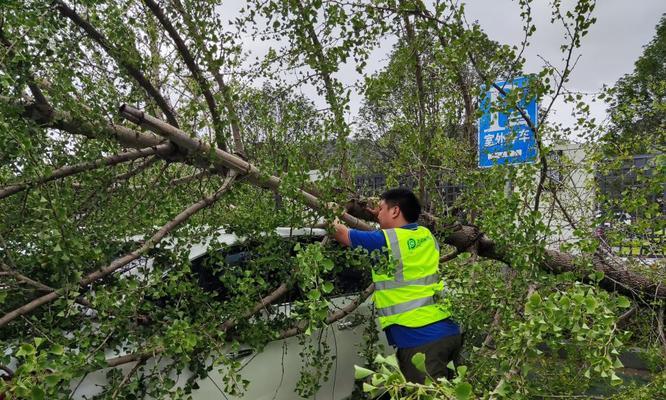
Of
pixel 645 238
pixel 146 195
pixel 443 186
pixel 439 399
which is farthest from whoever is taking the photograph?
pixel 443 186

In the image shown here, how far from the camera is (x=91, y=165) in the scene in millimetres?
2221

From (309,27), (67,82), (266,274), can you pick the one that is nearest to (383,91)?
(309,27)

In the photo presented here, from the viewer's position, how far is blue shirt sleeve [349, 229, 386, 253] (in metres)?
2.50

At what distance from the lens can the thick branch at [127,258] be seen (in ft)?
6.03

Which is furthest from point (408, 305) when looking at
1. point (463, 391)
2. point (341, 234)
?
point (463, 391)

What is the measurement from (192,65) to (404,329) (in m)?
1.86

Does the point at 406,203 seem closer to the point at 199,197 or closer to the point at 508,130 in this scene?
the point at 508,130

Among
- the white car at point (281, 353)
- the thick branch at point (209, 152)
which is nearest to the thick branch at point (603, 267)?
the white car at point (281, 353)

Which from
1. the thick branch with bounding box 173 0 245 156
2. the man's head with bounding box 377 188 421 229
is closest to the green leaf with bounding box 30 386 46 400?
the thick branch with bounding box 173 0 245 156

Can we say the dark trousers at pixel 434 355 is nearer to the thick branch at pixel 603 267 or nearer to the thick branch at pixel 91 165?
the thick branch at pixel 603 267

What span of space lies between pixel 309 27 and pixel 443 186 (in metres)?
1.68

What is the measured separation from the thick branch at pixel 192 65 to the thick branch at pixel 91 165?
0.91ft

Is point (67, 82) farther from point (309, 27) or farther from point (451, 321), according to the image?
point (451, 321)

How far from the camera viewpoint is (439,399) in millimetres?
1012
